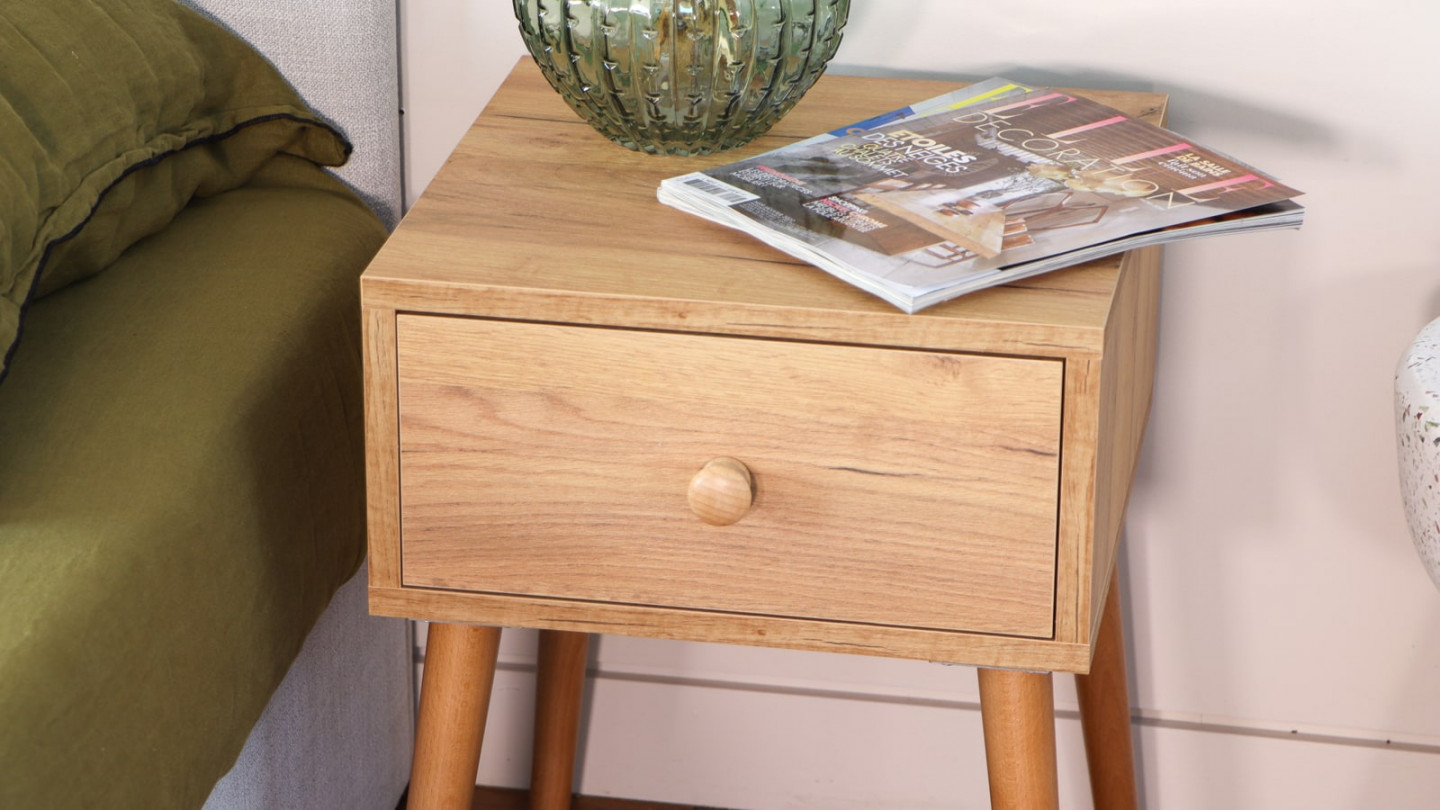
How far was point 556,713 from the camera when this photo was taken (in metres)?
1.11

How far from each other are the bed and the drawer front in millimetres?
115

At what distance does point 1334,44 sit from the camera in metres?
0.96

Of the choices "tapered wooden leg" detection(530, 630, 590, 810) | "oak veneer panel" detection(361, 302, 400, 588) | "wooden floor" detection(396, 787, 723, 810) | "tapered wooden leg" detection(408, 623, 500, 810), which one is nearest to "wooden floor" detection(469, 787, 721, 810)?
"wooden floor" detection(396, 787, 723, 810)

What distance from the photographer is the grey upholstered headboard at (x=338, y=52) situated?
966 millimetres

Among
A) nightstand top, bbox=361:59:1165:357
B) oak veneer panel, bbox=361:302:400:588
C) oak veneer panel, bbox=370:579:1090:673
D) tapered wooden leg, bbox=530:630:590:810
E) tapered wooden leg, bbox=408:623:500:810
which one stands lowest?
tapered wooden leg, bbox=530:630:590:810

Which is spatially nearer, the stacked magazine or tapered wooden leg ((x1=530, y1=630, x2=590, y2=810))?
the stacked magazine

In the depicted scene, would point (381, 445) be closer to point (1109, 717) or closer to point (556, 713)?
point (556, 713)

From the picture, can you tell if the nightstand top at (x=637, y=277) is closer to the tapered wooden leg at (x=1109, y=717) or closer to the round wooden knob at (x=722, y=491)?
the round wooden knob at (x=722, y=491)

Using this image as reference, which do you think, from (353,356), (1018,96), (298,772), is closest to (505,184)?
(353,356)

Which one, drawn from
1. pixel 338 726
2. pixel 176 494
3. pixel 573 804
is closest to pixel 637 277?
pixel 176 494

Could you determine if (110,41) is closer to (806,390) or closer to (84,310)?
(84,310)

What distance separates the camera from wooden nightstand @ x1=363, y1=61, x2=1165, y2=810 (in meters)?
0.66

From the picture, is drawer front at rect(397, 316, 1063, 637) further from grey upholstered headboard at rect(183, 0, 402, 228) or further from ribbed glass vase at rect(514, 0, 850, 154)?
grey upholstered headboard at rect(183, 0, 402, 228)

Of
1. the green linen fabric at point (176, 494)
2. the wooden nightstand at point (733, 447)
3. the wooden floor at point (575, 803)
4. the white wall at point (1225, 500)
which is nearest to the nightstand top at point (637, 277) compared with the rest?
the wooden nightstand at point (733, 447)
